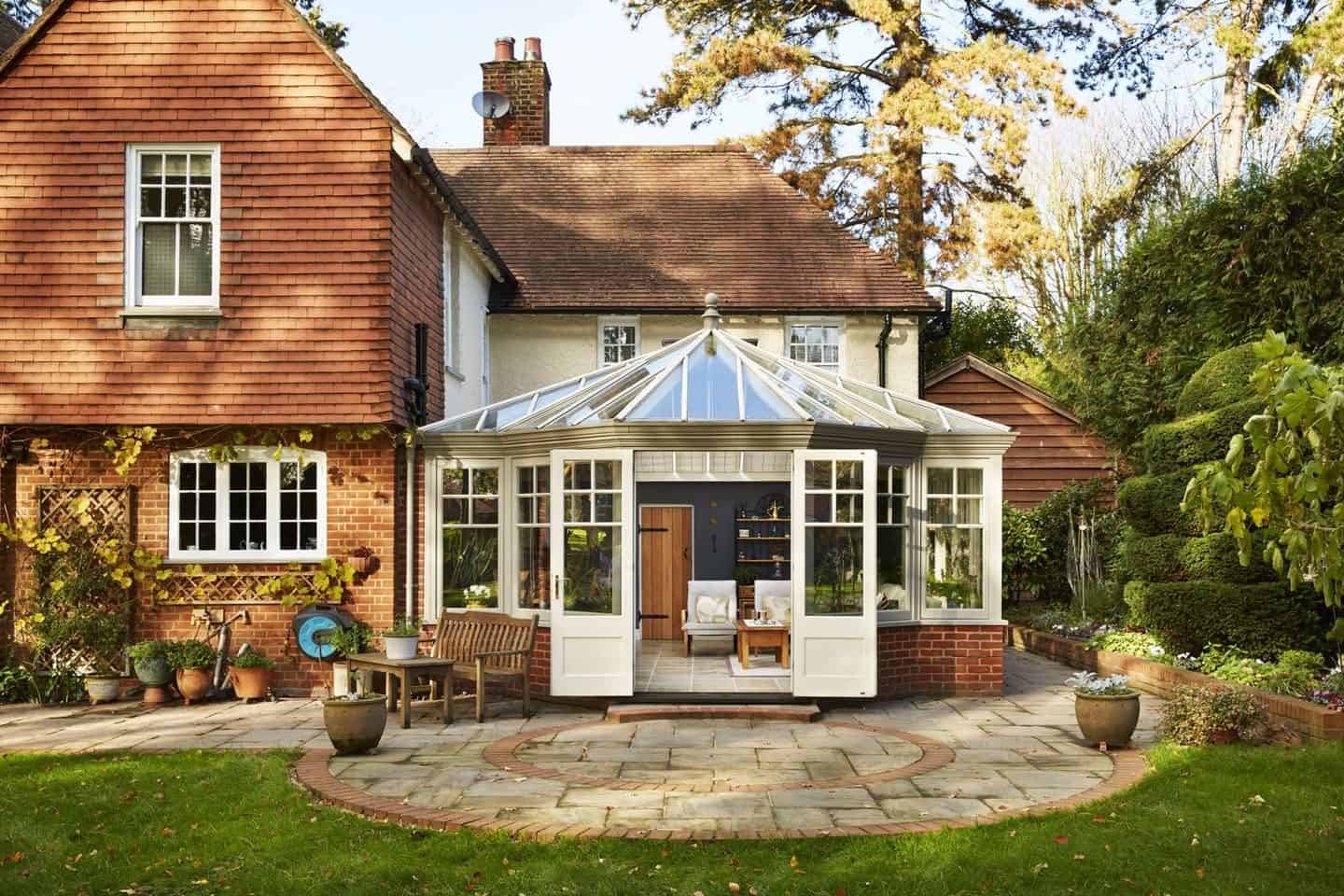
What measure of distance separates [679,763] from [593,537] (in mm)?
3064

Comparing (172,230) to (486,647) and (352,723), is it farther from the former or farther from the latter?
(352,723)

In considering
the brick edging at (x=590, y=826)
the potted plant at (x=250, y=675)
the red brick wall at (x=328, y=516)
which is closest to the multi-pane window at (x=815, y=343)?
the red brick wall at (x=328, y=516)

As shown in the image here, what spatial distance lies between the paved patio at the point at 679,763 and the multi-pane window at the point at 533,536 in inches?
44.4

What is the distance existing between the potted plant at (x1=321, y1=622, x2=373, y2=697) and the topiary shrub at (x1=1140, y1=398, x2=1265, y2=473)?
318 inches

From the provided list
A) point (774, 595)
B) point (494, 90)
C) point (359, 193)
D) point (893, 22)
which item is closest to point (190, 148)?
point (359, 193)

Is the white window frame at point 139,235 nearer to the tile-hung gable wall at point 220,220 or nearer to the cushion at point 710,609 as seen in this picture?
the tile-hung gable wall at point 220,220

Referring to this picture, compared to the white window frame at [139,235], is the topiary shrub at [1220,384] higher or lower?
lower

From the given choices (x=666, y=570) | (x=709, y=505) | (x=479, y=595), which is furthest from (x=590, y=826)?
(x=709, y=505)

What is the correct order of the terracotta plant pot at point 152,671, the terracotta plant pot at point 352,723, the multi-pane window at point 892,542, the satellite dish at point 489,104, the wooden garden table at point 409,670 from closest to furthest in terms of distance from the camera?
1. the terracotta plant pot at point 352,723
2. the wooden garden table at point 409,670
3. the terracotta plant pot at point 152,671
4. the multi-pane window at point 892,542
5. the satellite dish at point 489,104

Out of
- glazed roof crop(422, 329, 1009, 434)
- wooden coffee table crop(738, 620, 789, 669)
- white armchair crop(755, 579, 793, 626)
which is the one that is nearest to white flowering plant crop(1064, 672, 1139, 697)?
glazed roof crop(422, 329, 1009, 434)

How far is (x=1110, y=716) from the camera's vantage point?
9.56m

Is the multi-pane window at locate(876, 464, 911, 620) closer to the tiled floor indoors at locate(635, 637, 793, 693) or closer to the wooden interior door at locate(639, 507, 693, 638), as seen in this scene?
the tiled floor indoors at locate(635, 637, 793, 693)

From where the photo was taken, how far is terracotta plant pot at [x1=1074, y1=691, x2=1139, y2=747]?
9570mm

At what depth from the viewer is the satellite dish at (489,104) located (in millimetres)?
22156
